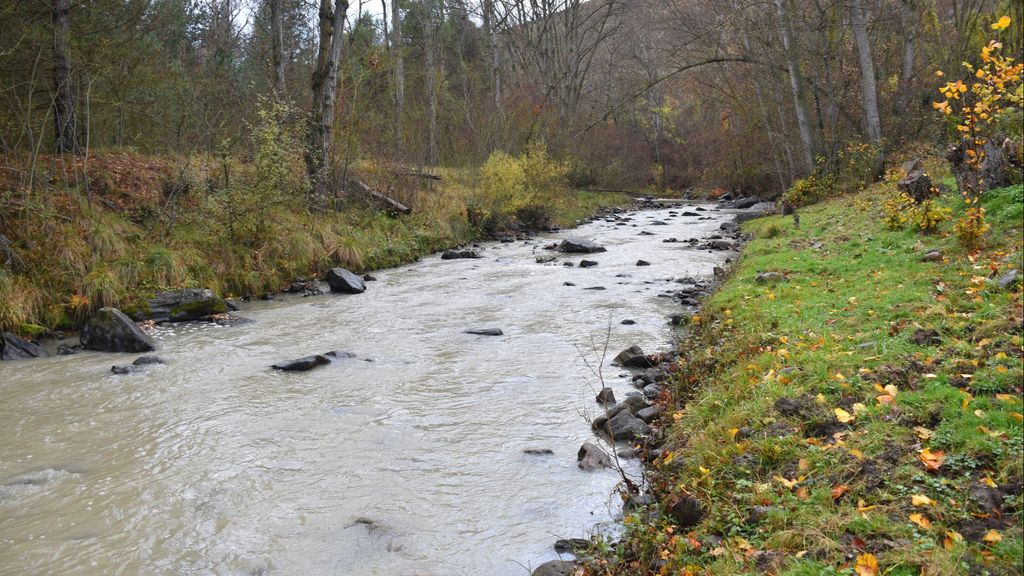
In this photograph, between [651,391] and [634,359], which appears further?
[634,359]

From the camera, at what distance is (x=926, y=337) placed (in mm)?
4852

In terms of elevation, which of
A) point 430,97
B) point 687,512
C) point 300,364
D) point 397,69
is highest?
point 397,69

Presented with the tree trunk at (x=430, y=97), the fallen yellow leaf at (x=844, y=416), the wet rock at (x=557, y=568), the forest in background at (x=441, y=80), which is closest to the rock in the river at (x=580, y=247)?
the forest in background at (x=441, y=80)

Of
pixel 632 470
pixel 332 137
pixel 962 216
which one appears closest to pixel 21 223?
pixel 332 137

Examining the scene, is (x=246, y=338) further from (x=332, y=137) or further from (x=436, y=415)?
(x=332, y=137)

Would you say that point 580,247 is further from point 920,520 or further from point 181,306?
point 920,520

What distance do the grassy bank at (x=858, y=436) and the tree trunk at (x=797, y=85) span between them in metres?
13.5

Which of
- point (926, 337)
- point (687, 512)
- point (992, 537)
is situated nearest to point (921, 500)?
point (992, 537)

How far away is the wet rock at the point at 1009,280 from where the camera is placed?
16.7 feet

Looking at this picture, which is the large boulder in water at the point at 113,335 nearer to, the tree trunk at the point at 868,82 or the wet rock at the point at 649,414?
the wet rock at the point at 649,414

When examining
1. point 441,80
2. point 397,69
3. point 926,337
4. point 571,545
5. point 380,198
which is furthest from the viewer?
point 441,80

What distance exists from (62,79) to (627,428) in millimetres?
12420

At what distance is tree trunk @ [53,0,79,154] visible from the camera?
11.8 meters

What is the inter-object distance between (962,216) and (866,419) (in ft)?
17.7
